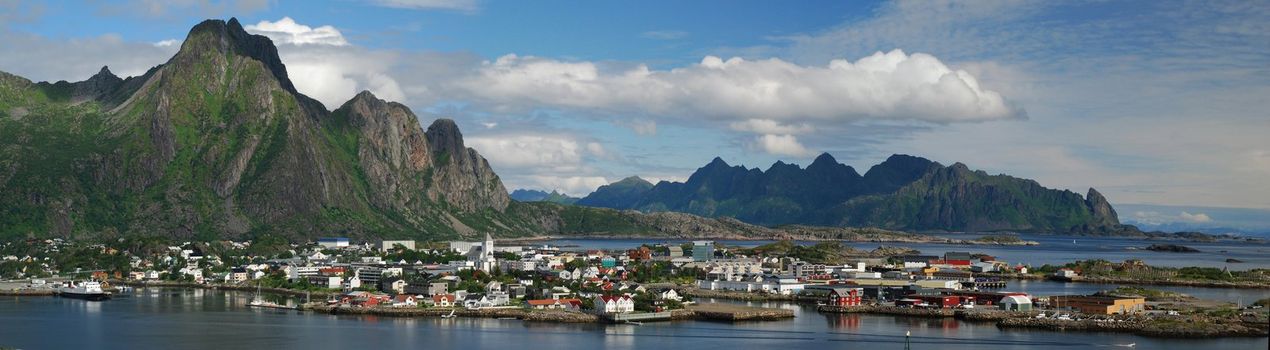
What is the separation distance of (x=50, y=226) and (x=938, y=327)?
100752mm

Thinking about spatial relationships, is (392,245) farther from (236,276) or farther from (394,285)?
(394,285)

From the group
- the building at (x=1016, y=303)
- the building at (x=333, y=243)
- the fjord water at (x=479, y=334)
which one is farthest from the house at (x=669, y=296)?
the building at (x=333, y=243)

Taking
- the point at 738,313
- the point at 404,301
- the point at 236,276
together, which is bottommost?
the point at 738,313

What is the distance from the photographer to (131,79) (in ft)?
577

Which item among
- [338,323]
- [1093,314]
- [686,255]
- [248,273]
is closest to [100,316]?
[338,323]

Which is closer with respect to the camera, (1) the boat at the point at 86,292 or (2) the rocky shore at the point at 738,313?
(2) the rocky shore at the point at 738,313

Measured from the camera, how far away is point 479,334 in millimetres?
52781

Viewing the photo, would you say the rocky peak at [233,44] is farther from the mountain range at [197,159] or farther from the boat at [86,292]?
the boat at [86,292]

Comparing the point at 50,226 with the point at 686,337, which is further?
the point at 50,226

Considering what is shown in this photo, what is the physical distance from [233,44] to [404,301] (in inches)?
4285

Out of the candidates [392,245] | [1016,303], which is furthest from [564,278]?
[392,245]

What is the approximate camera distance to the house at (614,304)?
6041 cm

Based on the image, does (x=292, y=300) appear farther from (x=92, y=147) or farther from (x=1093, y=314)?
(x=92, y=147)

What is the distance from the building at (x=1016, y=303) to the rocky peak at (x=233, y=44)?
118m
